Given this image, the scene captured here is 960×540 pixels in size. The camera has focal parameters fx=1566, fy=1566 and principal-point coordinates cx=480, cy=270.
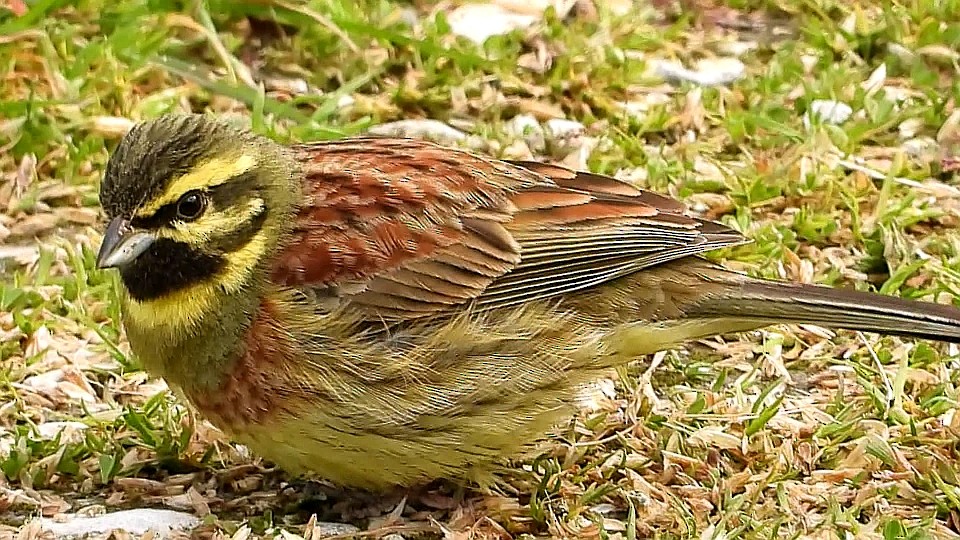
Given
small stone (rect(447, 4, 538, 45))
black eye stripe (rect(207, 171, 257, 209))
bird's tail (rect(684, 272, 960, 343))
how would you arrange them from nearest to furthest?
black eye stripe (rect(207, 171, 257, 209)) → bird's tail (rect(684, 272, 960, 343)) → small stone (rect(447, 4, 538, 45))

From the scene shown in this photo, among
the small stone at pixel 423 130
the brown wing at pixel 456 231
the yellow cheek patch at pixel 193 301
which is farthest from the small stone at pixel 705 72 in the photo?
the yellow cheek patch at pixel 193 301

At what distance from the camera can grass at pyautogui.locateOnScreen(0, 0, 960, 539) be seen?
3.95 metres

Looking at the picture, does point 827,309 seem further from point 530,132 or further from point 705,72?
point 705,72

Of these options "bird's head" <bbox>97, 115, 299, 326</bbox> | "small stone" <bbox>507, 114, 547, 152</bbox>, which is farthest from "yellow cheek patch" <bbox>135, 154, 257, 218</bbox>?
"small stone" <bbox>507, 114, 547, 152</bbox>

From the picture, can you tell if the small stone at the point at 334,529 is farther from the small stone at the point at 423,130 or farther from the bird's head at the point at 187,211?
the small stone at the point at 423,130

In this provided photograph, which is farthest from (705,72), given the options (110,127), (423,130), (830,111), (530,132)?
(110,127)

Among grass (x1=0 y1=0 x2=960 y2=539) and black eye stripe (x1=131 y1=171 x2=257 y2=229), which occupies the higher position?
black eye stripe (x1=131 y1=171 x2=257 y2=229)

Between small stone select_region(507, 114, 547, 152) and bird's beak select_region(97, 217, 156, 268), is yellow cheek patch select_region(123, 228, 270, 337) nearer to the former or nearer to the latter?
bird's beak select_region(97, 217, 156, 268)

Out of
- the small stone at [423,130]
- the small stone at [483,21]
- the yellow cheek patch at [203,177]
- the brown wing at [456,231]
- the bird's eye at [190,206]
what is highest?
the yellow cheek patch at [203,177]

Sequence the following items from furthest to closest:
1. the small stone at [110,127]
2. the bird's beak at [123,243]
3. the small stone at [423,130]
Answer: the small stone at [423,130] < the small stone at [110,127] < the bird's beak at [123,243]

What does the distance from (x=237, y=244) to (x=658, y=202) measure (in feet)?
3.80

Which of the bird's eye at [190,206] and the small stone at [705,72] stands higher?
the bird's eye at [190,206]

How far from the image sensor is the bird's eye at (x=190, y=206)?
12.0 feet

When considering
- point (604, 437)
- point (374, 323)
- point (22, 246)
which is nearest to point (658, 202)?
point (604, 437)
